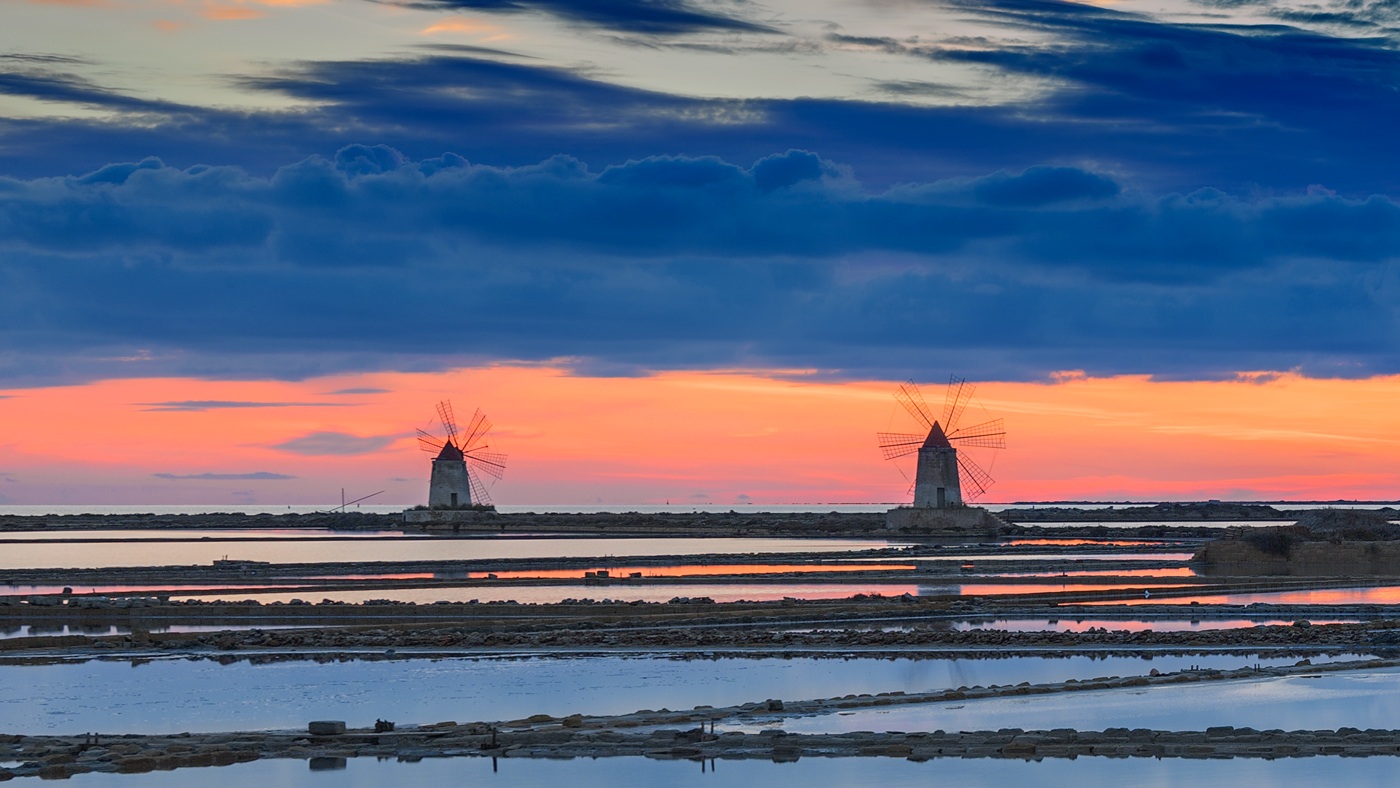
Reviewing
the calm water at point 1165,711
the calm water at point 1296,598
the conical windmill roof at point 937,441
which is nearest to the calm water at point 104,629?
the calm water at point 1165,711

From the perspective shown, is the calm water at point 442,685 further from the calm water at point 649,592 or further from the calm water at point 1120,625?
the calm water at point 649,592

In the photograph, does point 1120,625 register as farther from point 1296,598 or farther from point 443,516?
point 443,516

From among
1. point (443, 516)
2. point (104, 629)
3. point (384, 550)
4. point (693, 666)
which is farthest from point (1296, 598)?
point (443, 516)

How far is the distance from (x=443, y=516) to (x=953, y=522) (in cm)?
3285

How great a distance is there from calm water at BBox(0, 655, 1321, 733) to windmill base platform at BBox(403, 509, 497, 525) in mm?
72599

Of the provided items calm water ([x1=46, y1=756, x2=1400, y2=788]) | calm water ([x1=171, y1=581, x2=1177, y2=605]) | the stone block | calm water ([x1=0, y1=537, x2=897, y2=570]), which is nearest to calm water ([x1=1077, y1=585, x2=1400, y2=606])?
calm water ([x1=171, y1=581, x2=1177, y2=605])

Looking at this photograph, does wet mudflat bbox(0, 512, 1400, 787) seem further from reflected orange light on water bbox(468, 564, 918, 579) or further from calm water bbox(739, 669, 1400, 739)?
reflected orange light on water bbox(468, 564, 918, 579)

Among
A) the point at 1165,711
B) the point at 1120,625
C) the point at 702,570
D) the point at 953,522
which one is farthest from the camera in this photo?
the point at 953,522

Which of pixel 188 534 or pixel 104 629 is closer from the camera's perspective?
pixel 104 629

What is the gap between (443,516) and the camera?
327 ft

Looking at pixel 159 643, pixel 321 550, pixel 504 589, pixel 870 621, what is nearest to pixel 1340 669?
pixel 870 621

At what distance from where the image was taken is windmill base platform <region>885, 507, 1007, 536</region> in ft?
267

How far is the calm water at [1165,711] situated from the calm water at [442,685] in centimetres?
200

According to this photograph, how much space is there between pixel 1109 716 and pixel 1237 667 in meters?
5.77
